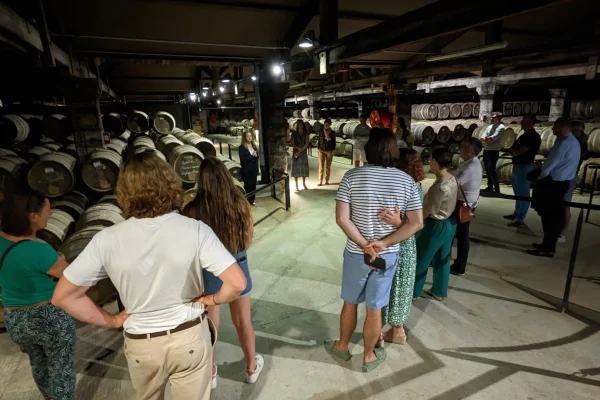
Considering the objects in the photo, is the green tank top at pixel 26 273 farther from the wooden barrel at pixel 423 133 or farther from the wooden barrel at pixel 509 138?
the wooden barrel at pixel 423 133

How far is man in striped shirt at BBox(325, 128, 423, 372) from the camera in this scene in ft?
7.50

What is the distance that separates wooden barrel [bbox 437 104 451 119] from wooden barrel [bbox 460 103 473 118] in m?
0.57

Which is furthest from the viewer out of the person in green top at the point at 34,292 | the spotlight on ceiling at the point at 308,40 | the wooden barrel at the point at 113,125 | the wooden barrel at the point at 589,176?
the wooden barrel at the point at 113,125

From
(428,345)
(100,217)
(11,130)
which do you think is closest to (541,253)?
(428,345)

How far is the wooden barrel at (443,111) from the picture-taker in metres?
13.2

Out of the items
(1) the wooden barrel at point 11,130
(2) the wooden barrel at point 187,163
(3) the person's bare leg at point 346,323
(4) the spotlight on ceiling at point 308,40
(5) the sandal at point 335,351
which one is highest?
(4) the spotlight on ceiling at point 308,40

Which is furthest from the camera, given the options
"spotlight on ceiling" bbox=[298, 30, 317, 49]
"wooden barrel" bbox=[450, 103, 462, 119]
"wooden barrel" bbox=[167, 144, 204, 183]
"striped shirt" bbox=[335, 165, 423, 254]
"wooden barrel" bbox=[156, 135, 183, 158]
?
"wooden barrel" bbox=[450, 103, 462, 119]

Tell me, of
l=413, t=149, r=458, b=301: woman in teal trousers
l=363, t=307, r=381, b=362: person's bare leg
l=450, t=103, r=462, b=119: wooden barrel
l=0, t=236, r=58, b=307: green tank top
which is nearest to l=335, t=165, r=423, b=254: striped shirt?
l=363, t=307, r=381, b=362: person's bare leg

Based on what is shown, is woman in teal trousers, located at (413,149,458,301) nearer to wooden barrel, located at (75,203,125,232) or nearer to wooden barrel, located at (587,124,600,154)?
wooden barrel, located at (75,203,125,232)

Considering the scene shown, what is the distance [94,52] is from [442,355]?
8.11 metres

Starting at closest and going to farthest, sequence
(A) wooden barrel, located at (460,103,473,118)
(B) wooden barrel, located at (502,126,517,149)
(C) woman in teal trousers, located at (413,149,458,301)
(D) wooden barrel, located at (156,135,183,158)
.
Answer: (C) woman in teal trousers, located at (413,149,458,301), (D) wooden barrel, located at (156,135,183,158), (B) wooden barrel, located at (502,126,517,149), (A) wooden barrel, located at (460,103,473,118)

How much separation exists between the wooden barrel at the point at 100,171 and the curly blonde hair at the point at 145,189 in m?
4.30

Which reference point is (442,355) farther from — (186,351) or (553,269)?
(553,269)

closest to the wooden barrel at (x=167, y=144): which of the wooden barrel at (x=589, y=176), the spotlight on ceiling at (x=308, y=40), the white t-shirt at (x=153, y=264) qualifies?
the spotlight on ceiling at (x=308, y=40)
